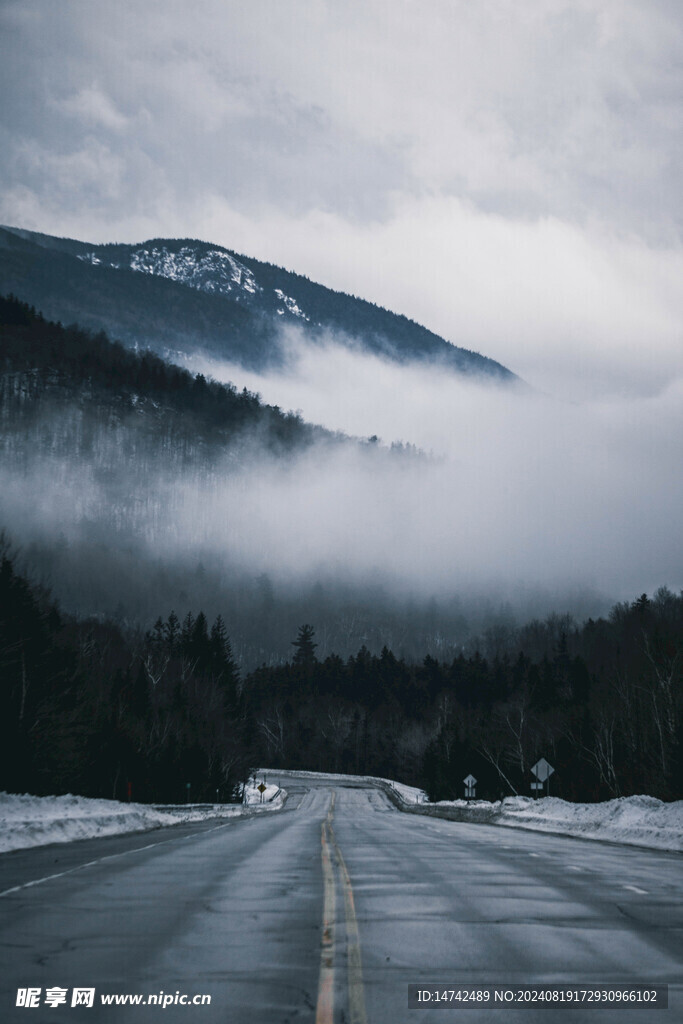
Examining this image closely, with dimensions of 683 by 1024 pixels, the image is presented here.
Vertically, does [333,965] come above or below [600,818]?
above

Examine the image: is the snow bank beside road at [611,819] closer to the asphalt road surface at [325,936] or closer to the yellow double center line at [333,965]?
the asphalt road surface at [325,936]

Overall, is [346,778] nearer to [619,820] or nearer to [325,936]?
[619,820]

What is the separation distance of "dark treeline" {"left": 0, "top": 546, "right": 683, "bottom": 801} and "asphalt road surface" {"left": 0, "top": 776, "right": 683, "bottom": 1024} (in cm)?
2398

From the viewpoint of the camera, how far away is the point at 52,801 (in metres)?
32.4

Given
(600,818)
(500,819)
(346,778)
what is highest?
(600,818)

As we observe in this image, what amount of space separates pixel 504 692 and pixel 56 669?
118798mm

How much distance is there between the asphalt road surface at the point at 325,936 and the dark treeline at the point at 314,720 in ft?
78.7

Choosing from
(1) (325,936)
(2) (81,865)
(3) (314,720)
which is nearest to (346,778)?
(3) (314,720)

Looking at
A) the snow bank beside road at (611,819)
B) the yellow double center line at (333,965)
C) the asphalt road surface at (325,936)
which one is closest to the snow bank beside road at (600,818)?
the snow bank beside road at (611,819)

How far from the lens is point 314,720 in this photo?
181 meters

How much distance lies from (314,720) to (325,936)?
175 meters

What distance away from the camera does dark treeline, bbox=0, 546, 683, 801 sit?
1768 inches

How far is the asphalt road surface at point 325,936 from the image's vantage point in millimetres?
6922

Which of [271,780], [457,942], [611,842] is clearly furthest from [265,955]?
[271,780]
